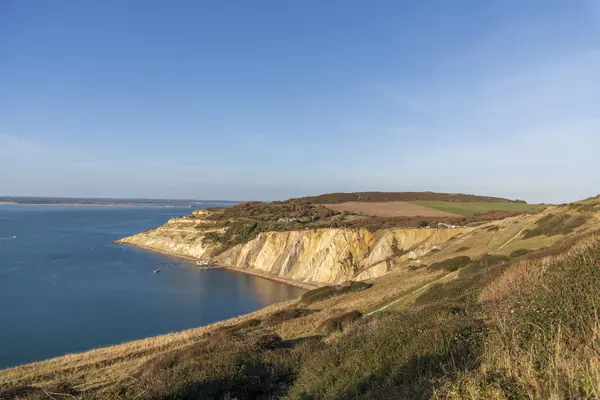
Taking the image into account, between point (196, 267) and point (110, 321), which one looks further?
point (196, 267)

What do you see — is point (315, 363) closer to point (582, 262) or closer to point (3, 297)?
point (582, 262)

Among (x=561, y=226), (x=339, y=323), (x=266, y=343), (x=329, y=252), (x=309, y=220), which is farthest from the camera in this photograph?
(x=309, y=220)

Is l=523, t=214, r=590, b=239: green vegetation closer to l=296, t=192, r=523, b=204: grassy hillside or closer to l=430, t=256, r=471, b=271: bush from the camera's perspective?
l=430, t=256, r=471, b=271: bush

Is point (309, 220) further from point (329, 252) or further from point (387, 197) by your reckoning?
point (387, 197)

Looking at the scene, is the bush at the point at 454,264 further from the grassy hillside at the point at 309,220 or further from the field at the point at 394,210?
the field at the point at 394,210

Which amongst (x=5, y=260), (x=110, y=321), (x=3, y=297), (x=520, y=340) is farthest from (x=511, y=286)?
(x=5, y=260)

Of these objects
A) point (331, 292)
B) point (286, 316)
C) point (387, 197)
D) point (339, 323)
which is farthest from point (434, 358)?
point (387, 197)

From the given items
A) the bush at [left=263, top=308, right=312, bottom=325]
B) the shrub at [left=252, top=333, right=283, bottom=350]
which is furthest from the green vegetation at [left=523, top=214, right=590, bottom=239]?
the shrub at [left=252, top=333, right=283, bottom=350]
